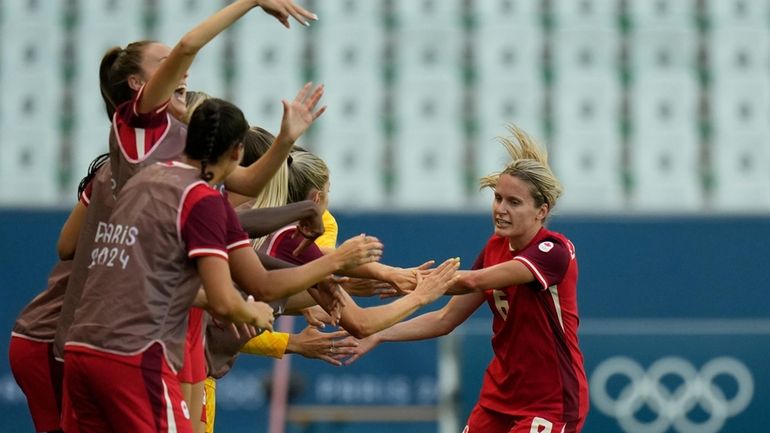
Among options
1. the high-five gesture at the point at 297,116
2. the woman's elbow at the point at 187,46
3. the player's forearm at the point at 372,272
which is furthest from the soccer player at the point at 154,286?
the player's forearm at the point at 372,272

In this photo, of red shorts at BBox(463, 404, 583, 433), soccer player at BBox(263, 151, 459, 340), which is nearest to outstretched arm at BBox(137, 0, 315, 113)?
soccer player at BBox(263, 151, 459, 340)

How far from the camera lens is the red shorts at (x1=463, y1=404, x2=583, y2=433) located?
504cm

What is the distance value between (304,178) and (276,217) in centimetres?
66

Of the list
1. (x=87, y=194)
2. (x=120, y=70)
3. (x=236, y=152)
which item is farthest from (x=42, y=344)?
(x=236, y=152)

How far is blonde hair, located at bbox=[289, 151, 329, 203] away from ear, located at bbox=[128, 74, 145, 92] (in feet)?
3.14

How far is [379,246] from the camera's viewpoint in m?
4.18

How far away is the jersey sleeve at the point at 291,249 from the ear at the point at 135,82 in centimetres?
90

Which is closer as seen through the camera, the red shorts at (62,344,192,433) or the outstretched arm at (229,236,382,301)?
the red shorts at (62,344,192,433)

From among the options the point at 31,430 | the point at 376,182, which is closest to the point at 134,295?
the point at 31,430

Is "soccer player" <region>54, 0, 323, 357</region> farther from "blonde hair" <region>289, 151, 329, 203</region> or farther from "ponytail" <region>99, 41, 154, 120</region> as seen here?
"blonde hair" <region>289, 151, 329, 203</region>

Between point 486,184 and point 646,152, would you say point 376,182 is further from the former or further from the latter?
point 486,184

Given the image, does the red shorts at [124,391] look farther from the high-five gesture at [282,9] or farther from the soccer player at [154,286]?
the high-five gesture at [282,9]

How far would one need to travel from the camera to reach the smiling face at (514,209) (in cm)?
513

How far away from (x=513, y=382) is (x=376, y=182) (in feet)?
Result: 20.5
